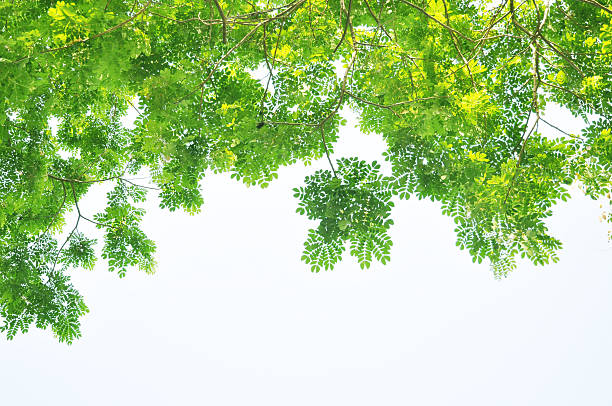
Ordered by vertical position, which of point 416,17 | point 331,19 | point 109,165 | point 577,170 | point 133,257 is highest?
point 109,165

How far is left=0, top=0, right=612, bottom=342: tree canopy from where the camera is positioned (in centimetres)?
329

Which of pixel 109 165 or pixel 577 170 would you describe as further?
pixel 109 165

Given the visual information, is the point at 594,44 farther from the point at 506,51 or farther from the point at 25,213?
the point at 25,213

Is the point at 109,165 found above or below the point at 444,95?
above

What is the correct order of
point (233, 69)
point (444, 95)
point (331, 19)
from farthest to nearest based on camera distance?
1. point (233, 69)
2. point (331, 19)
3. point (444, 95)

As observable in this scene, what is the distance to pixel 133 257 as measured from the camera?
6137 mm

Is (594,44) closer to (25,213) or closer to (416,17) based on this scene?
(416,17)

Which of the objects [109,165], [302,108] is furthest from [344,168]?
[109,165]

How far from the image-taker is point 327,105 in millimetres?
4414

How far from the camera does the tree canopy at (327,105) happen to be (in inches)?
129

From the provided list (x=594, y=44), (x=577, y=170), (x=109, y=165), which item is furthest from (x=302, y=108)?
(x=109, y=165)

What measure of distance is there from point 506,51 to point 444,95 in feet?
8.12

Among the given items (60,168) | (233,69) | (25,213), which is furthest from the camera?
(60,168)

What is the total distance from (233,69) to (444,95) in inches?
109
